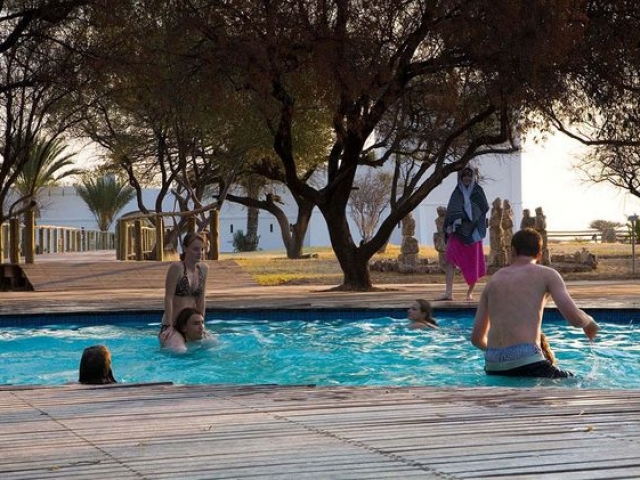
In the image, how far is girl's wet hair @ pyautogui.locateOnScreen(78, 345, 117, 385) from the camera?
658 cm

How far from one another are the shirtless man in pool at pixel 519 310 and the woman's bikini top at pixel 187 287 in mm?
3966

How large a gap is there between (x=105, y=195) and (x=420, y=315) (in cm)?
4899

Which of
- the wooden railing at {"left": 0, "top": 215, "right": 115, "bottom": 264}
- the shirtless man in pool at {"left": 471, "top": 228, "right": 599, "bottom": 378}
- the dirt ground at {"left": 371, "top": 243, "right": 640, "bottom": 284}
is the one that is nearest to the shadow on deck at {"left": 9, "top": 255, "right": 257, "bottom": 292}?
the wooden railing at {"left": 0, "top": 215, "right": 115, "bottom": 264}

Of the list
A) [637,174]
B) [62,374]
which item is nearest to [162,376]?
[62,374]

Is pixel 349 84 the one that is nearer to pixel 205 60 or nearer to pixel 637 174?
pixel 205 60

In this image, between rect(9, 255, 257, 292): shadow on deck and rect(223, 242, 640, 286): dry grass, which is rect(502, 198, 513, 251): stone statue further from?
rect(9, 255, 257, 292): shadow on deck

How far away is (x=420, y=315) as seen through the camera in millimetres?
11039

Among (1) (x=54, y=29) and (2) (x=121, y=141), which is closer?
(1) (x=54, y=29)

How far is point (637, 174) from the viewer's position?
93.5ft

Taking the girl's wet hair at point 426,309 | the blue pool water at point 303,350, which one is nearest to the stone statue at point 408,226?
the blue pool water at point 303,350

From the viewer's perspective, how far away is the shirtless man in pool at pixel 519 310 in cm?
665

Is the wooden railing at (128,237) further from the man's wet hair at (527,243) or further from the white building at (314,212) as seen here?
the white building at (314,212)

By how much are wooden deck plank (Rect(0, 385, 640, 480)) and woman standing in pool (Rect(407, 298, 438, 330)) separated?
5585 millimetres

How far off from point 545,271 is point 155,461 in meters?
3.75
